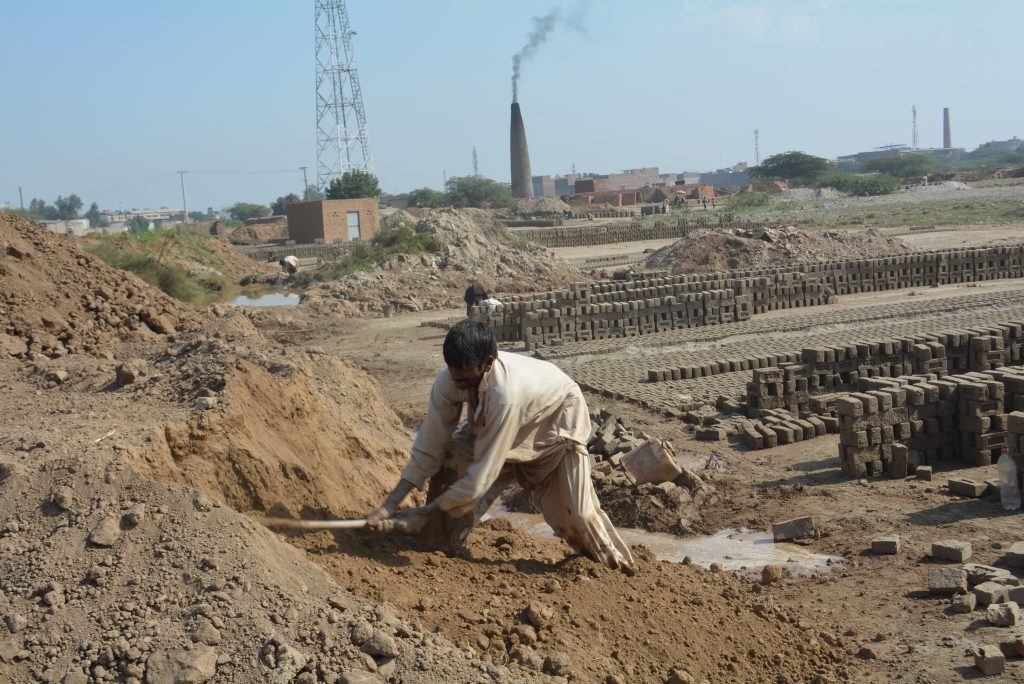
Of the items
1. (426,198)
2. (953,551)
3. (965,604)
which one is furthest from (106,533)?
(426,198)

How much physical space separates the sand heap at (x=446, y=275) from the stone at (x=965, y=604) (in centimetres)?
1689

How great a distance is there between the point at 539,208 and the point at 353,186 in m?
11.4

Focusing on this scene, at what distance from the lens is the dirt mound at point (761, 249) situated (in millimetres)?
25000

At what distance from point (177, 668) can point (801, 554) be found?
170 inches

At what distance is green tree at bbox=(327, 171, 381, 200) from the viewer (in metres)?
56.4

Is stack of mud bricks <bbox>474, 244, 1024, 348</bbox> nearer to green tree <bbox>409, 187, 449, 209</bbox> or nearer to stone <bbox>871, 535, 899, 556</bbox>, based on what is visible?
stone <bbox>871, 535, 899, 556</bbox>

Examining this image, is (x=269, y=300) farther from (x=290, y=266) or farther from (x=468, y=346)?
(x=468, y=346)

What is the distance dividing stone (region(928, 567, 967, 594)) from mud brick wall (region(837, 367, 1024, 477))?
2395 mm

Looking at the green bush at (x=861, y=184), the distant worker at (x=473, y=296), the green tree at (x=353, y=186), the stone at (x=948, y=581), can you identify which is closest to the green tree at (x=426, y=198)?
the green tree at (x=353, y=186)

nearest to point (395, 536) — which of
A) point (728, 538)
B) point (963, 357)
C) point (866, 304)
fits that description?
point (728, 538)

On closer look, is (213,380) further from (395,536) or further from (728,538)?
(728,538)

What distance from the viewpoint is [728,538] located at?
23.7 ft

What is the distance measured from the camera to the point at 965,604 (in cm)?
548

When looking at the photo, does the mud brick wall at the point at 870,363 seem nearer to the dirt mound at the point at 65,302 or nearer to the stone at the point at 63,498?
the dirt mound at the point at 65,302
